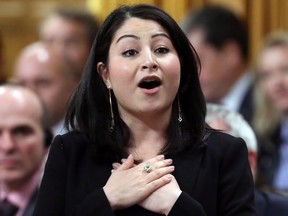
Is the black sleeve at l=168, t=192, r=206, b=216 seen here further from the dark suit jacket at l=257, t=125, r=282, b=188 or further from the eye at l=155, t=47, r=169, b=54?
the dark suit jacket at l=257, t=125, r=282, b=188

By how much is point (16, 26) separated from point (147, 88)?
4209mm

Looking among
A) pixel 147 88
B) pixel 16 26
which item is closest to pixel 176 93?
pixel 147 88

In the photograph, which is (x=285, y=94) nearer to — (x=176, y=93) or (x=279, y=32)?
(x=279, y=32)

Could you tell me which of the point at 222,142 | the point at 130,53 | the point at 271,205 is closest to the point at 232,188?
the point at 222,142

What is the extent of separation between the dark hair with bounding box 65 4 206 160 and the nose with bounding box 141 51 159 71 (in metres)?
0.08

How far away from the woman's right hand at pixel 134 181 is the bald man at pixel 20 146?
1.06m

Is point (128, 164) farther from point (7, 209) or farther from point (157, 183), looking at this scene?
point (7, 209)

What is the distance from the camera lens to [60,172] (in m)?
1.71

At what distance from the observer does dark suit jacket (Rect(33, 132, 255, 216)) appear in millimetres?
1652

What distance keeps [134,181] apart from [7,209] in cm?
105

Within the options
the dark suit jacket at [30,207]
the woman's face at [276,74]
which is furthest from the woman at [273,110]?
the dark suit jacket at [30,207]

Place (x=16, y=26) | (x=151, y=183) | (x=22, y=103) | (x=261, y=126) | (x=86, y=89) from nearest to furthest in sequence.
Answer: (x=151, y=183)
(x=86, y=89)
(x=22, y=103)
(x=261, y=126)
(x=16, y=26)

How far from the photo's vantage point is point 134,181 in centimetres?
164

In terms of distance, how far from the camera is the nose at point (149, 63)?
1632 mm
